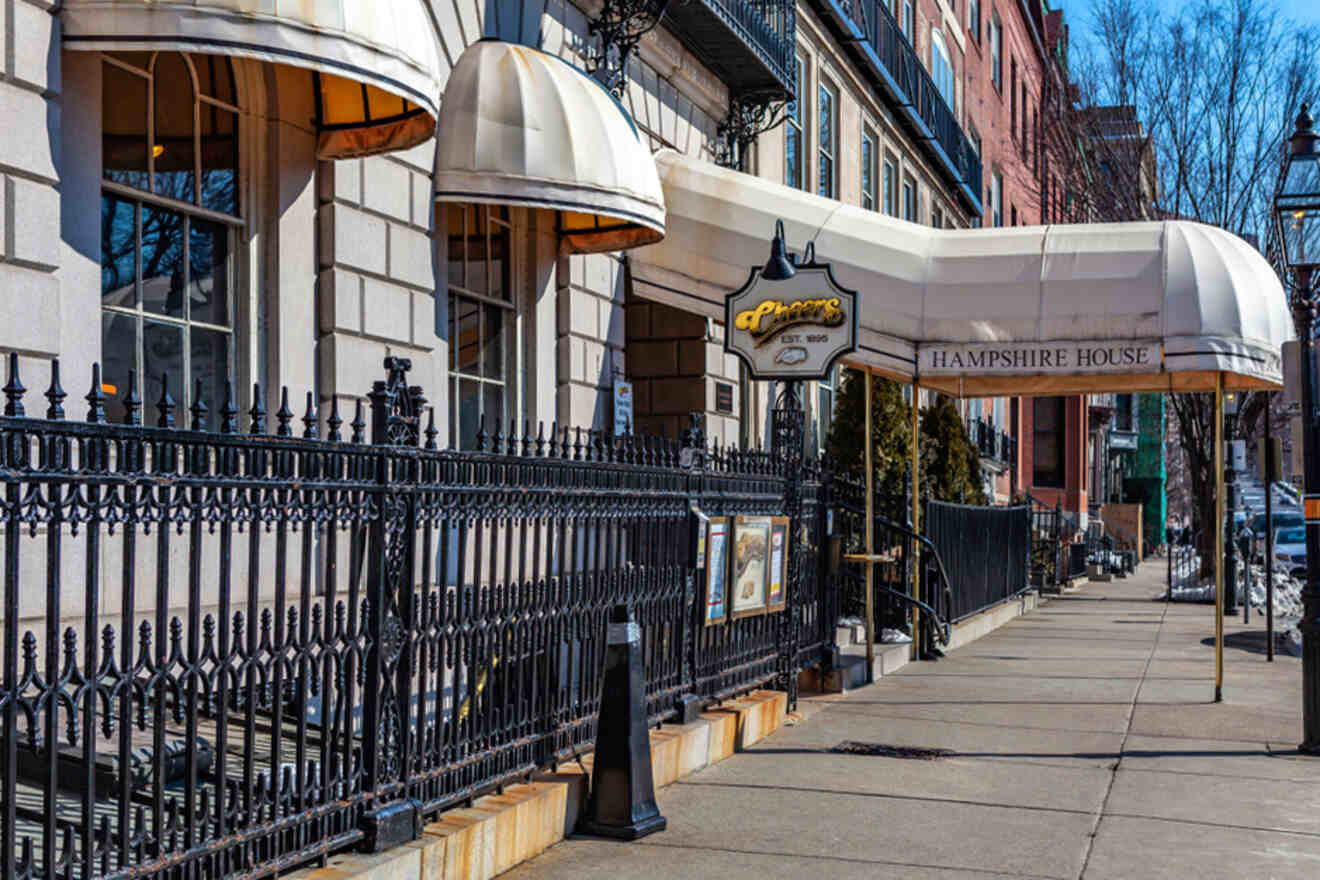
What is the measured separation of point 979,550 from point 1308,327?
336 inches

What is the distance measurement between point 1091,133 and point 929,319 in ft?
46.6

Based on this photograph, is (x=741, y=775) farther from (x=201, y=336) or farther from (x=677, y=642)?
(x=201, y=336)

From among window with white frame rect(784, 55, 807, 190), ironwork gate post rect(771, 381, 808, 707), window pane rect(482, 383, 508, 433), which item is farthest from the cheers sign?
window with white frame rect(784, 55, 807, 190)

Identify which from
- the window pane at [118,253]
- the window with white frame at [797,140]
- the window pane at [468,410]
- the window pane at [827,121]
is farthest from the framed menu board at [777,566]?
the window pane at [827,121]

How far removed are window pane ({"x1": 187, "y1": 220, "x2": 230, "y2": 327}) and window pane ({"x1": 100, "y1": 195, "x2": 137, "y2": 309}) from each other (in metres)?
0.49

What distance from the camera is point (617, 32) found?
1429 centimetres

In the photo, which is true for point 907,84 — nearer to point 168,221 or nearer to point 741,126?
point 741,126

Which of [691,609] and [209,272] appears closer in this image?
[691,609]

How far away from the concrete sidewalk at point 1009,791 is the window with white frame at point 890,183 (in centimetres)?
1449

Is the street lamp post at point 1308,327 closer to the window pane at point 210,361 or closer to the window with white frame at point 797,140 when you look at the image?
the window pane at point 210,361

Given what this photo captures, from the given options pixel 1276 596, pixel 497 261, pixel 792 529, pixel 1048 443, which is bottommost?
pixel 1276 596

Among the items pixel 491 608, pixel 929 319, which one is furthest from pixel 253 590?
pixel 929 319

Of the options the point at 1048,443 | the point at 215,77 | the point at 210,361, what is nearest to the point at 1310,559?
the point at 210,361

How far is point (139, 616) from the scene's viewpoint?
8398 millimetres
